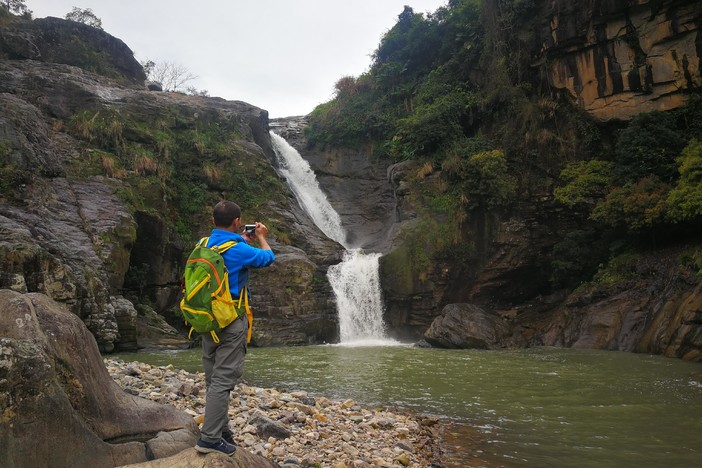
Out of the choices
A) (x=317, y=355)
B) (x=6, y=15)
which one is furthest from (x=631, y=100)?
(x=6, y=15)

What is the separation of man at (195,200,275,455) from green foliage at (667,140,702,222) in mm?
15211

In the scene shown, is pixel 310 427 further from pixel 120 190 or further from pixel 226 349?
pixel 120 190

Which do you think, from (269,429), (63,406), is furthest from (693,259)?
(63,406)

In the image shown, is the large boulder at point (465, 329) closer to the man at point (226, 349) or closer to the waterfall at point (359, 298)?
the waterfall at point (359, 298)

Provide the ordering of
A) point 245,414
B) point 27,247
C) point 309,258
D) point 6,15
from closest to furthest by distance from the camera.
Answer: point 245,414, point 27,247, point 309,258, point 6,15

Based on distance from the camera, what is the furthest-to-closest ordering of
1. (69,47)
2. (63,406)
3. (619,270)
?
1. (69,47)
2. (619,270)
3. (63,406)

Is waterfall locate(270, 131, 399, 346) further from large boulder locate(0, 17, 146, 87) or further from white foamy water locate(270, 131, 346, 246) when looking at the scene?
large boulder locate(0, 17, 146, 87)

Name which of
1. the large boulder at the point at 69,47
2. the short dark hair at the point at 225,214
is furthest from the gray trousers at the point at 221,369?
the large boulder at the point at 69,47

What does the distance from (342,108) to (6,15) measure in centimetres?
1981

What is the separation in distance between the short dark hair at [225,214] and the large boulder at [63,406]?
1.28 meters

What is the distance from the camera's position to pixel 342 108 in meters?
33.0

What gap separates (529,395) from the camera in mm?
7992

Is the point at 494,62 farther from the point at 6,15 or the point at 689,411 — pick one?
the point at 6,15

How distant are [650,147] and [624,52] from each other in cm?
487
